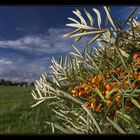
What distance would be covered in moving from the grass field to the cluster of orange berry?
31.6 inches

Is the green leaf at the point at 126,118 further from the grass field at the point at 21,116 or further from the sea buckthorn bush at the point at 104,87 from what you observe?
the grass field at the point at 21,116

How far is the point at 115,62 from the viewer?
997mm

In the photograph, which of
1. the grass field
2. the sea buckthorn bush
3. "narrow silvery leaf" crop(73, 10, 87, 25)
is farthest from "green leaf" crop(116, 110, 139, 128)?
the grass field

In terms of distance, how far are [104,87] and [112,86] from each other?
0.07 ft

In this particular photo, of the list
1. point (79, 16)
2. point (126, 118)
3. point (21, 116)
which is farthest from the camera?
point (21, 116)

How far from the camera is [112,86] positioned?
930 millimetres

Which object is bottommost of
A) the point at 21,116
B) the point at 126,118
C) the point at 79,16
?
the point at 126,118

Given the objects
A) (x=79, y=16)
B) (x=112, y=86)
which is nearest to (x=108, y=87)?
(x=112, y=86)

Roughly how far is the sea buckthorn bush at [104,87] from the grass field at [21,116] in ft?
2.25

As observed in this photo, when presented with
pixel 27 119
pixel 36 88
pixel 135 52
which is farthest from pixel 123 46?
pixel 27 119

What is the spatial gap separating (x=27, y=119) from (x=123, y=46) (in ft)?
5.15

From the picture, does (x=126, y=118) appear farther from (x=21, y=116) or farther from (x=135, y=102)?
(x=21, y=116)
